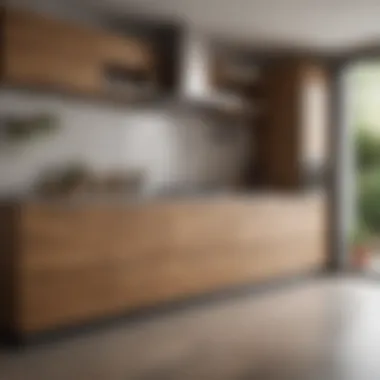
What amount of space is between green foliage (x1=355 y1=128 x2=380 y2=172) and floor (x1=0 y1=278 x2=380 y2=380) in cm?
248

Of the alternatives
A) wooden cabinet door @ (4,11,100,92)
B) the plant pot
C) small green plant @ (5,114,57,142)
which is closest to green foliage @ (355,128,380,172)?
the plant pot

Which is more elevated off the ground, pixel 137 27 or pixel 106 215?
pixel 137 27

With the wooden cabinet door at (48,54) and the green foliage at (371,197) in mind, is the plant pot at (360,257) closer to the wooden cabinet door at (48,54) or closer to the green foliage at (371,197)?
the green foliage at (371,197)

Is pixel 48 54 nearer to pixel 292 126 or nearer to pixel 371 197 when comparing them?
pixel 292 126

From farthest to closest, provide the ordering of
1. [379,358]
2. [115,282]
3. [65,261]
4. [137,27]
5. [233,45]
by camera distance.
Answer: [233,45] → [137,27] → [115,282] → [65,261] → [379,358]

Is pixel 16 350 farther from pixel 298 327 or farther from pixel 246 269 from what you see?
pixel 246 269

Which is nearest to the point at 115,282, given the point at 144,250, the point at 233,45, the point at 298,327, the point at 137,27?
the point at 144,250

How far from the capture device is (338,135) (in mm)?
6000

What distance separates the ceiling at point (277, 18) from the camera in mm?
4223

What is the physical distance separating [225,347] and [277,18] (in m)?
2.54

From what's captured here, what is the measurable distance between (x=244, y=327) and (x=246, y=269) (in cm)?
107

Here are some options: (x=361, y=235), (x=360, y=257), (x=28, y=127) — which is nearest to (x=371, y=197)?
(x=361, y=235)

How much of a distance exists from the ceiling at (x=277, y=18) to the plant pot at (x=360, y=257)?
1.99 m

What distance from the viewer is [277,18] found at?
183 inches
